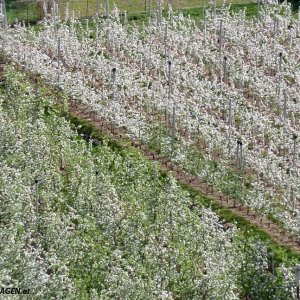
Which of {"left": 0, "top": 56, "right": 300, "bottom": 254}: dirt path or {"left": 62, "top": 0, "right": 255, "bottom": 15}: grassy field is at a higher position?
{"left": 62, "top": 0, "right": 255, "bottom": 15}: grassy field

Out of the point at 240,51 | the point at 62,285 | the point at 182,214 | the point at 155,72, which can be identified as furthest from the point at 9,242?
the point at 240,51

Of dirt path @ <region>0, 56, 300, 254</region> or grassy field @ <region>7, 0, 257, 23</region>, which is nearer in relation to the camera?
dirt path @ <region>0, 56, 300, 254</region>

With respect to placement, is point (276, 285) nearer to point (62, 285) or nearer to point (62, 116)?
point (62, 285)

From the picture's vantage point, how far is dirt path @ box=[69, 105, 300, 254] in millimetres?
19938

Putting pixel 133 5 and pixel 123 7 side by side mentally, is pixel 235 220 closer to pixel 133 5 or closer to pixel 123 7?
pixel 123 7

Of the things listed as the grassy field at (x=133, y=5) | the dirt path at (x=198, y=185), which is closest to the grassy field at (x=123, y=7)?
the grassy field at (x=133, y=5)

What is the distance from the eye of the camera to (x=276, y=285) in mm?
17344

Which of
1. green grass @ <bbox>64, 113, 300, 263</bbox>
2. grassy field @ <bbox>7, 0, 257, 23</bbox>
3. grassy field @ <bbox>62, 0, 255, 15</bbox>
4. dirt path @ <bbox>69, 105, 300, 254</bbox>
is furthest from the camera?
grassy field @ <bbox>62, 0, 255, 15</bbox>

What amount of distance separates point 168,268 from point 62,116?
8.64m

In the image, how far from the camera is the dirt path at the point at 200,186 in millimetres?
19938

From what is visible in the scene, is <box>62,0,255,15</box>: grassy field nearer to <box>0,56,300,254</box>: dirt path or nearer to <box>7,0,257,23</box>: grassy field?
<box>7,0,257,23</box>: grassy field

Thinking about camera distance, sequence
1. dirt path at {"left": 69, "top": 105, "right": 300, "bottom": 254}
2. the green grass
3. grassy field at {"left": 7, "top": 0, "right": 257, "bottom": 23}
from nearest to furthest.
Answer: the green grass → dirt path at {"left": 69, "top": 105, "right": 300, "bottom": 254} → grassy field at {"left": 7, "top": 0, "right": 257, "bottom": 23}

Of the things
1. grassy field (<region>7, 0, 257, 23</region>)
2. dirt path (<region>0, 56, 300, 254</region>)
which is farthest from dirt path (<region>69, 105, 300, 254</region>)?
grassy field (<region>7, 0, 257, 23</region>)

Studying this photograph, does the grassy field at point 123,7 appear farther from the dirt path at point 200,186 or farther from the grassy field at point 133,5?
the dirt path at point 200,186
